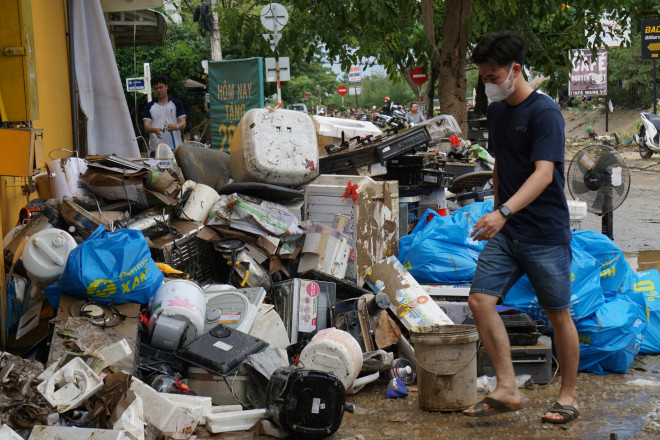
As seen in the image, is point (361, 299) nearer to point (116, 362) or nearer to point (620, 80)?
point (116, 362)

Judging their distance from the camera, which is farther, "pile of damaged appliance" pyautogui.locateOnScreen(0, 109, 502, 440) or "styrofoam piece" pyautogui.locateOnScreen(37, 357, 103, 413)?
"pile of damaged appliance" pyautogui.locateOnScreen(0, 109, 502, 440)

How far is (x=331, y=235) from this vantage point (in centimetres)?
566

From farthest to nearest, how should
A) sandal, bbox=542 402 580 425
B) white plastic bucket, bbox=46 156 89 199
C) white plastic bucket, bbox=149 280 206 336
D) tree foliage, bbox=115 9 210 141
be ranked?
1. tree foliage, bbox=115 9 210 141
2. white plastic bucket, bbox=46 156 89 199
3. white plastic bucket, bbox=149 280 206 336
4. sandal, bbox=542 402 580 425

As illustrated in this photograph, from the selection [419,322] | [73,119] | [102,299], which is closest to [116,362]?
[102,299]

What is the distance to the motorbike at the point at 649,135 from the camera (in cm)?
1838

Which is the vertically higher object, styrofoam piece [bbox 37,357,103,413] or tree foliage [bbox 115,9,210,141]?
tree foliage [bbox 115,9,210,141]

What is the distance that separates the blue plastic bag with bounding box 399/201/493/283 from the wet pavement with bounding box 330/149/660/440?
1.20 metres

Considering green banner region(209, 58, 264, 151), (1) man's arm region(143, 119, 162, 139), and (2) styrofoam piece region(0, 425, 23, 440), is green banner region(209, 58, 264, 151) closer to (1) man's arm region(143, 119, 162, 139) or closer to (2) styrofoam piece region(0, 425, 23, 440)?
(1) man's arm region(143, 119, 162, 139)

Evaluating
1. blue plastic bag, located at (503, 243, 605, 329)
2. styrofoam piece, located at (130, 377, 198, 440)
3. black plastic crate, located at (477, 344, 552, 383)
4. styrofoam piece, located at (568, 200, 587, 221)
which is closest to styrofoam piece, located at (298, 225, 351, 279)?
blue plastic bag, located at (503, 243, 605, 329)

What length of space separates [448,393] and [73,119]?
585 cm

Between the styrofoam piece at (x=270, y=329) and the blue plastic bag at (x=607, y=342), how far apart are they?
193cm

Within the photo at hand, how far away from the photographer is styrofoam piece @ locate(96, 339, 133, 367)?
12.5ft

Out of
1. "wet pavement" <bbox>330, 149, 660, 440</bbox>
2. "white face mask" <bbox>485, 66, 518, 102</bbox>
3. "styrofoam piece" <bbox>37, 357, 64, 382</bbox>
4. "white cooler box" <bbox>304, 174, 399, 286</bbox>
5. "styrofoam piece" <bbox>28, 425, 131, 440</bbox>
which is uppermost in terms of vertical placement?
"white face mask" <bbox>485, 66, 518, 102</bbox>

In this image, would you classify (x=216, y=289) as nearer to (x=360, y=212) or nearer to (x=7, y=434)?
(x=360, y=212)
